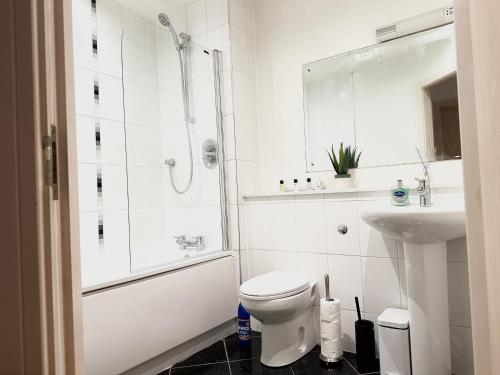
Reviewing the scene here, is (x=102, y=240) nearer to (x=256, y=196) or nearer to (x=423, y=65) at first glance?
(x=256, y=196)

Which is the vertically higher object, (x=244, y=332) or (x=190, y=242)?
(x=190, y=242)

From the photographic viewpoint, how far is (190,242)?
234 centimetres

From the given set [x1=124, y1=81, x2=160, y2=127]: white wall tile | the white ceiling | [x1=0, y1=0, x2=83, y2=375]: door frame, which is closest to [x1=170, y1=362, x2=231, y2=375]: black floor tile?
[x1=0, y1=0, x2=83, y2=375]: door frame

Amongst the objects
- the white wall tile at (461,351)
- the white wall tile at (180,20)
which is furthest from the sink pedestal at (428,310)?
the white wall tile at (180,20)

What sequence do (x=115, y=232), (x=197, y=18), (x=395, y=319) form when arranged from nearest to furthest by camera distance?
(x=395, y=319) → (x=115, y=232) → (x=197, y=18)

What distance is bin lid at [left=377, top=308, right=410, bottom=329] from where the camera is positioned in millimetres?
1618

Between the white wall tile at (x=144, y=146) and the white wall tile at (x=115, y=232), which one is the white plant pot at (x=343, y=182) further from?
the white wall tile at (x=115, y=232)

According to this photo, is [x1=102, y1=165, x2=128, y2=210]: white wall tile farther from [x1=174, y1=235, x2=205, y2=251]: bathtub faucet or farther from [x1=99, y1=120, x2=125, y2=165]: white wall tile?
[x1=174, y1=235, x2=205, y2=251]: bathtub faucet

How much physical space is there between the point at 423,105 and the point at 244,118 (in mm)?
1174

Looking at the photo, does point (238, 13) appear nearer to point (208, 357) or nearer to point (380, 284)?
point (380, 284)

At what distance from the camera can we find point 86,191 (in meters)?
2.14

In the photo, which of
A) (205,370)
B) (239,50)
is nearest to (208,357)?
(205,370)

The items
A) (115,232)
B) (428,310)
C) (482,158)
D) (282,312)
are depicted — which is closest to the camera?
(482,158)

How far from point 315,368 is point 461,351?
725mm
